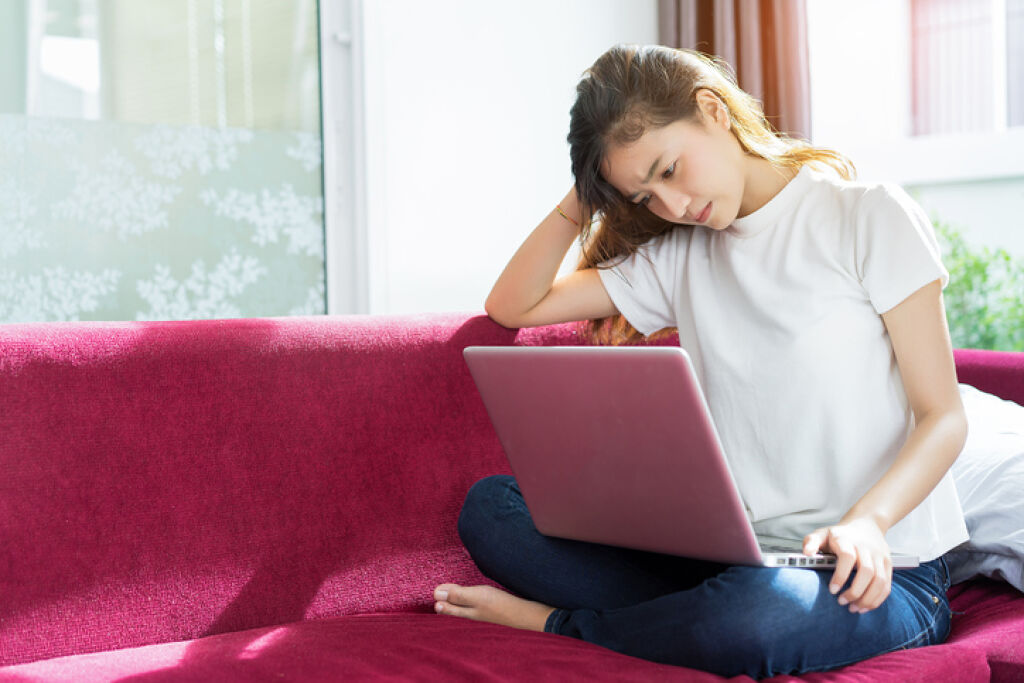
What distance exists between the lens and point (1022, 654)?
1.13m

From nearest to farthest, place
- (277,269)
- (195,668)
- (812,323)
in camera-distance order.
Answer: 1. (195,668)
2. (812,323)
3. (277,269)

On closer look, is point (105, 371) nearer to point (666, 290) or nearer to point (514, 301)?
point (514, 301)

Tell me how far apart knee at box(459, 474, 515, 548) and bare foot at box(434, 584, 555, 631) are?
74mm

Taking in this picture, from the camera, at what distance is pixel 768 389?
1.27m

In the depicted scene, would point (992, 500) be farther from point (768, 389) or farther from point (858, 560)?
point (858, 560)

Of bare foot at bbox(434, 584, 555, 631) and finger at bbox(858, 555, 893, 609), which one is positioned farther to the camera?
bare foot at bbox(434, 584, 555, 631)

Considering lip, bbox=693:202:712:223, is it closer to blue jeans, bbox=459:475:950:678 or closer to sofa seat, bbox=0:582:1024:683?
blue jeans, bbox=459:475:950:678

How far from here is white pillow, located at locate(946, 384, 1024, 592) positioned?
1.36m

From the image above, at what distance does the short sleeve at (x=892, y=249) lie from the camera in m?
1.17

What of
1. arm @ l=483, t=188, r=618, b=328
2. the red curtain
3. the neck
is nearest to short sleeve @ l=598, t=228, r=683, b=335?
arm @ l=483, t=188, r=618, b=328

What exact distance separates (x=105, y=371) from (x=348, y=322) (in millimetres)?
359

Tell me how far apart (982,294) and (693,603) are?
2.03 metres

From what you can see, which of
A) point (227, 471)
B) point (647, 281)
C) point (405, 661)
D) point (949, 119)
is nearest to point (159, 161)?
point (227, 471)

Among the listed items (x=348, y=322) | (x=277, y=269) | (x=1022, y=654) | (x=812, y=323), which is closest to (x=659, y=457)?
(x=812, y=323)
